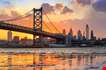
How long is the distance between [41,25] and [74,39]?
1100cm

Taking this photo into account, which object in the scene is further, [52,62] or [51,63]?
[52,62]

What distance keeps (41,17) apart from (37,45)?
22.3 metres

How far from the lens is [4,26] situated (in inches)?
3056

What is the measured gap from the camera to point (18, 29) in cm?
8050

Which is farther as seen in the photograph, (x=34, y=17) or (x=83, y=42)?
(x=34, y=17)

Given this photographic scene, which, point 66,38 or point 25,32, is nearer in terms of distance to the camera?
point 25,32

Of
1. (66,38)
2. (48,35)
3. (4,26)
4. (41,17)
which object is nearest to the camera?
(4,26)

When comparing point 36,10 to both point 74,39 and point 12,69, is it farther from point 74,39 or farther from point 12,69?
point 12,69

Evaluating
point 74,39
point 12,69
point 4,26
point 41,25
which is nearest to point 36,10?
point 41,25

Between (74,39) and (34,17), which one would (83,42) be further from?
(34,17)

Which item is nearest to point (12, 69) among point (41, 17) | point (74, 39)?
point (74, 39)

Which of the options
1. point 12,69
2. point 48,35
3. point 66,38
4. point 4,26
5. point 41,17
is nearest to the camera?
point 12,69

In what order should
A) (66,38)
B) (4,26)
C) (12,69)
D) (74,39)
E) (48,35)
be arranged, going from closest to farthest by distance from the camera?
(12,69) → (4,26) → (48,35) → (66,38) → (74,39)

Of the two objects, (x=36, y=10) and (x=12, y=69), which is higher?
(x=36, y=10)
